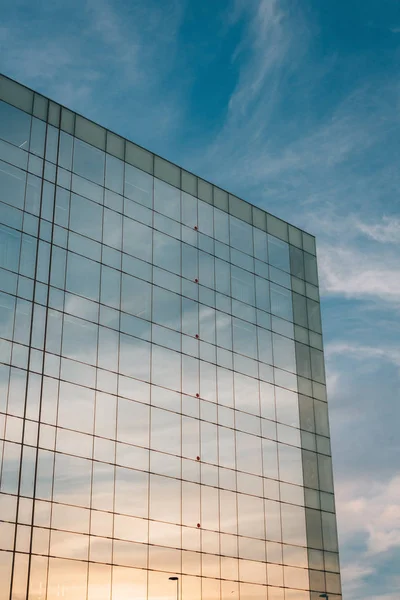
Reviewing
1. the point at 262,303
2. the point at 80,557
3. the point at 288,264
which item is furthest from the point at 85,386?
the point at 288,264

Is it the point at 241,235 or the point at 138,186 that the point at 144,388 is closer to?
the point at 138,186

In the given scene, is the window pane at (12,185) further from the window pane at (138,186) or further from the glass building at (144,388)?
the window pane at (138,186)

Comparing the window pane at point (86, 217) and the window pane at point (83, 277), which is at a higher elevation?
the window pane at point (86, 217)

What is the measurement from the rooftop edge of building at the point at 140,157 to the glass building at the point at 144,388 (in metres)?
0.14

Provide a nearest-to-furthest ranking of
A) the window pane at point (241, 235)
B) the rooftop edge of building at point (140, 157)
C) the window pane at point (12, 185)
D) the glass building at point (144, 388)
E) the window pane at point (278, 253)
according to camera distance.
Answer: the glass building at point (144, 388) → the window pane at point (12, 185) → the rooftop edge of building at point (140, 157) → the window pane at point (241, 235) → the window pane at point (278, 253)

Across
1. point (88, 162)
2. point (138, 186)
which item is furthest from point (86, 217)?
point (138, 186)

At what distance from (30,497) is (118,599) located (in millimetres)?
8126

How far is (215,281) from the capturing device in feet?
206

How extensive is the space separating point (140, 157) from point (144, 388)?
1721 centimetres

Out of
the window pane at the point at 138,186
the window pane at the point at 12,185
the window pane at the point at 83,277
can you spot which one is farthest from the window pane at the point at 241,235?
the window pane at the point at 12,185

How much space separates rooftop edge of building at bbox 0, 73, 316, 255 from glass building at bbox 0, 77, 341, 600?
0.14 m

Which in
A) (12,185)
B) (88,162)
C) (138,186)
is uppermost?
(138,186)

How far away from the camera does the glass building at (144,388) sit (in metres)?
47.7

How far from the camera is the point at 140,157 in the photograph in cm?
6109
